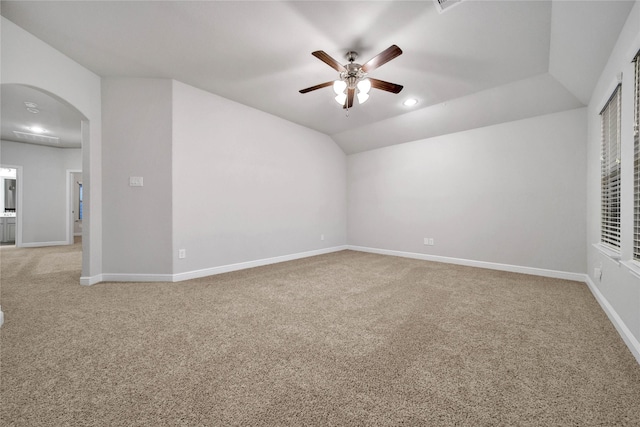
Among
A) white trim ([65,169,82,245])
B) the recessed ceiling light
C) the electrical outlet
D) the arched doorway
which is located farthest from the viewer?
white trim ([65,169,82,245])

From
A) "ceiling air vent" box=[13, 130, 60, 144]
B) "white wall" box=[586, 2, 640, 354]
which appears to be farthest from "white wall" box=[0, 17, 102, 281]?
"white wall" box=[586, 2, 640, 354]

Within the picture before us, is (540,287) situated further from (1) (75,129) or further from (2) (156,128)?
(1) (75,129)

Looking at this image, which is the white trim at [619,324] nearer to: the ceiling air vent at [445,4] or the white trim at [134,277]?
the ceiling air vent at [445,4]

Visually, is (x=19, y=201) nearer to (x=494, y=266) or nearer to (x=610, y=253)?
(x=494, y=266)

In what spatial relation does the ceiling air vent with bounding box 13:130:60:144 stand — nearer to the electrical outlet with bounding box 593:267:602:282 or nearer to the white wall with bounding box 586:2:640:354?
the white wall with bounding box 586:2:640:354

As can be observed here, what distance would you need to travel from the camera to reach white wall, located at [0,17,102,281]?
228 centimetres

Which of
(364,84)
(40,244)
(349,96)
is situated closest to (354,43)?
(364,84)

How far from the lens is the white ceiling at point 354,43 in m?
2.08

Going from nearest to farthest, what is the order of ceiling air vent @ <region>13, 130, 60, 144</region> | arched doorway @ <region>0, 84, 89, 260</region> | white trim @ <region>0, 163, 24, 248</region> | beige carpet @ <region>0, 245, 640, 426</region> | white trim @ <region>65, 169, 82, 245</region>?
1. beige carpet @ <region>0, 245, 640, 426</region>
2. arched doorway @ <region>0, 84, 89, 260</region>
3. ceiling air vent @ <region>13, 130, 60, 144</region>
4. white trim @ <region>0, 163, 24, 248</region>
5. white trim @ <region>65, 169, 82, 245</region>

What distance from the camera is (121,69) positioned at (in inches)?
121

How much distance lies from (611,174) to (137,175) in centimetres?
529

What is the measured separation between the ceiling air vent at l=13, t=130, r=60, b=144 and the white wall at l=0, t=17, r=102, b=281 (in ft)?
13.9

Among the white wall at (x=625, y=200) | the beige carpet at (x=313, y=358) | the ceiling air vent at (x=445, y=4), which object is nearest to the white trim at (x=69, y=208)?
the beige carpet at (x=313, y=358)

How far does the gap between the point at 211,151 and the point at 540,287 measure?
4.66 metres
